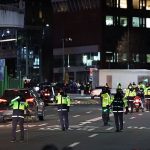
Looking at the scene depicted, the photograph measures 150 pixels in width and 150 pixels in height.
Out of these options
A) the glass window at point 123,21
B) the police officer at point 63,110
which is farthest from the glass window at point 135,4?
the police officer at point 63,110

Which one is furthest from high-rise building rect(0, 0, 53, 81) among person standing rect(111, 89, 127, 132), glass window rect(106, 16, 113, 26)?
person standing rect(111, 89, 127, 132)

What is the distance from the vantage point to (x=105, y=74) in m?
85.4

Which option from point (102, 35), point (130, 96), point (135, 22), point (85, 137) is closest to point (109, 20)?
point (102, 35)

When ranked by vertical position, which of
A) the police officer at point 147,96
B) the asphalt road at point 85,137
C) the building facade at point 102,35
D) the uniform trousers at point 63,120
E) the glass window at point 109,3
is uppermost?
the glass window at point 109,3

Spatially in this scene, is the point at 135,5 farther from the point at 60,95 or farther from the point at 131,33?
the point at 60,95

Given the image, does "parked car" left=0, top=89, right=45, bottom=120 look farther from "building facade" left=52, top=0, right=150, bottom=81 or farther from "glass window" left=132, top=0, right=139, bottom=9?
"glass window" left=132, top=0, right=139, bottom=9

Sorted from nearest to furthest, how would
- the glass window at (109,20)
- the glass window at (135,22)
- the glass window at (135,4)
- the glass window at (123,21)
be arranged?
the glass window at (109,20) → the glass window at (123,21) → the glass window at (135,22) → the glass window at (135,4)

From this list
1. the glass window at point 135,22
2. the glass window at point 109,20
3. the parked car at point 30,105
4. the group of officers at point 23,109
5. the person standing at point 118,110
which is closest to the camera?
the group of officers at point 23,109

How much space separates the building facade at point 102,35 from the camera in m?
110

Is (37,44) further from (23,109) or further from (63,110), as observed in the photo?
(23,109)

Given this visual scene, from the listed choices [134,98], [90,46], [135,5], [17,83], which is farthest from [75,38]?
[134,98]

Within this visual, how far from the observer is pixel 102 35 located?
109 metres

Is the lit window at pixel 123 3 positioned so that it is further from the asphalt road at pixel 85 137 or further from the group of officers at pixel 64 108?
the group of officers at pixel 64 108

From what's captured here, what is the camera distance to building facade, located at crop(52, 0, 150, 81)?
110 metres
